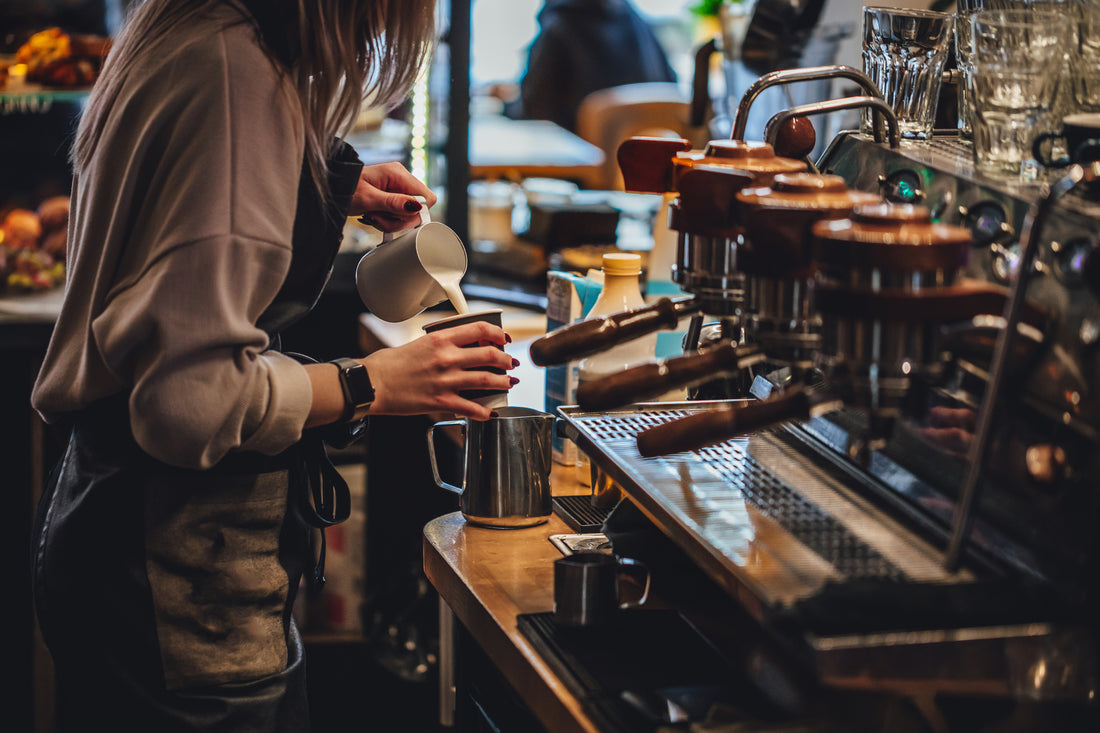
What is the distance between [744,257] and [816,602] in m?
0.30

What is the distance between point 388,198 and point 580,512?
0.48 meters

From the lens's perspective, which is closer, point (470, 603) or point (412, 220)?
point (470, 603)

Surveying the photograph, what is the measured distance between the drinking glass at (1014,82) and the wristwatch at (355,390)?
2.07 ft

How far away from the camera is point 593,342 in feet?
3.58

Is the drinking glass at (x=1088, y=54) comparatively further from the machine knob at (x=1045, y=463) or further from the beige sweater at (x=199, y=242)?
the beige sweater at (x=199, y=242)

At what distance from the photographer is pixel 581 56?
4.62 metres

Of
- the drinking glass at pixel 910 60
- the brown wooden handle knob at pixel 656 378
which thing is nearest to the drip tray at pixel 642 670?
the brown wooden handle knob at pixel 656 378

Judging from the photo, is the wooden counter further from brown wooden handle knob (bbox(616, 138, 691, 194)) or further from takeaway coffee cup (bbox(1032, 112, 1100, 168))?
takeaway coffee cup (bbox(1032, 112, 1100, 168))

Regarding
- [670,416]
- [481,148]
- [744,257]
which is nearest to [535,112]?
[481,148]

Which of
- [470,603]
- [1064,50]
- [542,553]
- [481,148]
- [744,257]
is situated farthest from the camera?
[481,148]

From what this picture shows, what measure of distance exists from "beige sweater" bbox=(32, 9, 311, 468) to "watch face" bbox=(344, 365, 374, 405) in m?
0.05

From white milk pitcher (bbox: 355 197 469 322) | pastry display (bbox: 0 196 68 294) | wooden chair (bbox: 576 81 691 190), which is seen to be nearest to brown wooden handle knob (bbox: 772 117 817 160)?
white milk pitcher (bbox: 355 197 469 322)

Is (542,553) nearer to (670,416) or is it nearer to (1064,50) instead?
(670,416)

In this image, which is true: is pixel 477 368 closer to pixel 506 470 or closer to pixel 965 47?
pixel 506 470
